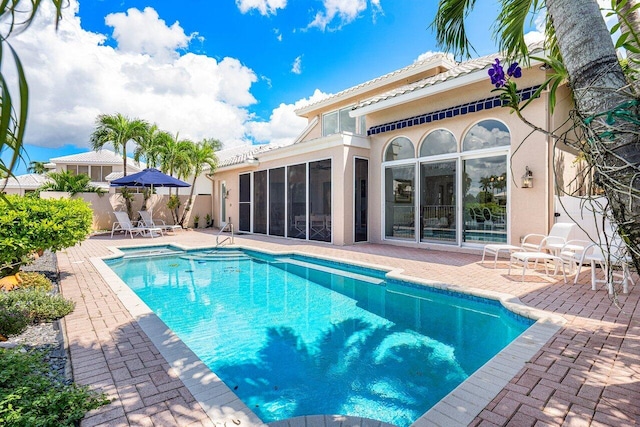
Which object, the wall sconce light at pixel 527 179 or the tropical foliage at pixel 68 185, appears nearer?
the wall sconce light at pixel 527 179

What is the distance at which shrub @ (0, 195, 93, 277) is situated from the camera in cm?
650

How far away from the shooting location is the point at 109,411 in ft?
10.2

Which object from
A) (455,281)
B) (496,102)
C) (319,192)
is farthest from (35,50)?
(319,192)

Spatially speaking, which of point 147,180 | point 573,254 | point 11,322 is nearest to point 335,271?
point 573,254

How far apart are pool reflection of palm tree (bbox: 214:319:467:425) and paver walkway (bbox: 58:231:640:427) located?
3.35 feet

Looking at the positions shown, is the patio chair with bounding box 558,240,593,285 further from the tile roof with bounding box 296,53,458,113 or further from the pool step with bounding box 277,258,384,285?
the tile roof with bounding box 296,53,458,113

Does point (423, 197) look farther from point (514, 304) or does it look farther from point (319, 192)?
point (514, 304)

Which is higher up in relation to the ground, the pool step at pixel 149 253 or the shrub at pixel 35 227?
the shrub at pixel 35 227

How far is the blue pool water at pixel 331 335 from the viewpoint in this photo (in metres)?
4.28

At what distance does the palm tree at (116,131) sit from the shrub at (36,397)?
17.7 meters

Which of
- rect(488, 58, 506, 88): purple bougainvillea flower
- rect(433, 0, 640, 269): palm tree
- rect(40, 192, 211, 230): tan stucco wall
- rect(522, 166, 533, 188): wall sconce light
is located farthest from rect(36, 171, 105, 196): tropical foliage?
rect(433, 0, 640, 269): palm tree

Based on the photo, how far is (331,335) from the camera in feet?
20.1

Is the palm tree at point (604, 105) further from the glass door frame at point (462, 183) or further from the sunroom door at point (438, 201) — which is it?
the sunroom door at point (438, 201)

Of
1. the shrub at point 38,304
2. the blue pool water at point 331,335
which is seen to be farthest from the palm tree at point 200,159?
the shrub at point 38,304
